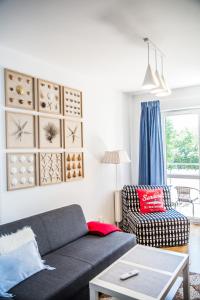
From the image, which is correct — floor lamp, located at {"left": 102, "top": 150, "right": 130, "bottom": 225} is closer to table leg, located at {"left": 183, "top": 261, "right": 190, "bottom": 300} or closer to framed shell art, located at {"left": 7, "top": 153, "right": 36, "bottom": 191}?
framed shell art, located at {"left": 7, "top": 153, "right": 36, "bottom": 191}

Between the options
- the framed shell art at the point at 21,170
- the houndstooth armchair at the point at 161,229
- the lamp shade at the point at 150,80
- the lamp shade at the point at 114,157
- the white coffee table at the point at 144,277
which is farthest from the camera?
the lamp shade at the point at 114,157

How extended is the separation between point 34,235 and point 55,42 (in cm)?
185

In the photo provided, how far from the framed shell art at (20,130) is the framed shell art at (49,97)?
8.9 inches

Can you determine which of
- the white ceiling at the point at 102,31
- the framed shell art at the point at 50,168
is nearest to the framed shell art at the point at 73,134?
the framed shell art at the point at 50,168

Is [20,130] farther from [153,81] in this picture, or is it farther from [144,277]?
[144,277]

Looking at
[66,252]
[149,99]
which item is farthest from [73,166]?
[149,99]

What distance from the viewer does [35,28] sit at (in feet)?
7.07

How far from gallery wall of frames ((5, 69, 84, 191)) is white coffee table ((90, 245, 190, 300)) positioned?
4.17 feet

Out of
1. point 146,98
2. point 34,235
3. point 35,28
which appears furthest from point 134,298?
point 146,98

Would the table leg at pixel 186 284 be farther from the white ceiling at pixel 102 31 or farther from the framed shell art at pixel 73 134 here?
the white ceiling at pixel 102 31

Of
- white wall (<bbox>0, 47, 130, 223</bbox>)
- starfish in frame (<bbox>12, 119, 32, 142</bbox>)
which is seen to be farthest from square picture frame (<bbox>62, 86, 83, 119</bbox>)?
starfish in frame (<bbox>12, 119, 32, 142</bbox>)

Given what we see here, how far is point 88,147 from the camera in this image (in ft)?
12.0

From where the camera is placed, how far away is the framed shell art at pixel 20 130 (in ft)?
8.36

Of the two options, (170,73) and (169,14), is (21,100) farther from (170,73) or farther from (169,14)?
(170,73)
